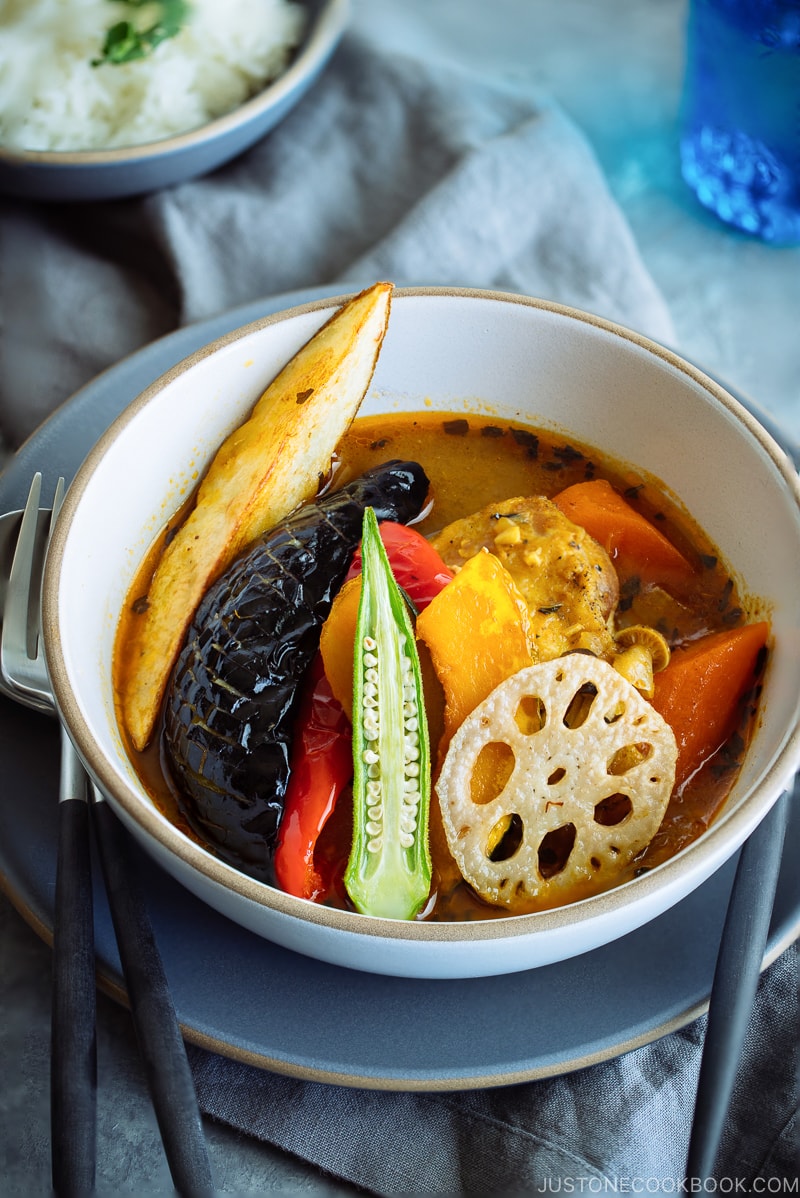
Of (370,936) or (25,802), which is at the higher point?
(370,936)

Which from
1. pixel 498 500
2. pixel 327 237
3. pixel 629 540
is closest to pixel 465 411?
pixel 498 500

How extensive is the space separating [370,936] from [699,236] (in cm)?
257

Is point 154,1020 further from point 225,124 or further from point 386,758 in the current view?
point 225,124

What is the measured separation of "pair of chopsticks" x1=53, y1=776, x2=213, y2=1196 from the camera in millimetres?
1400

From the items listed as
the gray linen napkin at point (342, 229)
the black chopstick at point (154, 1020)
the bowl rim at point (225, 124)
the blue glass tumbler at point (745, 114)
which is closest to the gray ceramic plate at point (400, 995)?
the black chopstick at point (154, 1020)

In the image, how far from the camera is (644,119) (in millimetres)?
3490

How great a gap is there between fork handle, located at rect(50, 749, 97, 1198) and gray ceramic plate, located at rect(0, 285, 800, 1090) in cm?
6

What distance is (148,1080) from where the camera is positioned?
1.44 m

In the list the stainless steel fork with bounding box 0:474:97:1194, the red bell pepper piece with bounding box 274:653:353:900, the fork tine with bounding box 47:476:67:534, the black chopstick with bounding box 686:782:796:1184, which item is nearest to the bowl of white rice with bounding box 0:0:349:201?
the fork tine with bounding box 47:476:67:534

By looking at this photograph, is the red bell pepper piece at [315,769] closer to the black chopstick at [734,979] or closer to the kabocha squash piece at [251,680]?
the kabocha squash piece at [251,680]

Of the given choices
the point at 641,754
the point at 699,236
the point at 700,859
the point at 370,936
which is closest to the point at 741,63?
the point at 699,236

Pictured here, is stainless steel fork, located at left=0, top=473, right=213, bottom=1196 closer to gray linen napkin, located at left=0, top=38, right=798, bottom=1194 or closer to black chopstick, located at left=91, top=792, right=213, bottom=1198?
black chopstick, located at left=91, top=792, right=213, bottom=1198

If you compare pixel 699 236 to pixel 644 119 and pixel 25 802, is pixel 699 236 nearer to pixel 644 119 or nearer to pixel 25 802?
pixel 644 119

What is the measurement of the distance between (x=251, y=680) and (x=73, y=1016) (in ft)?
1.69
